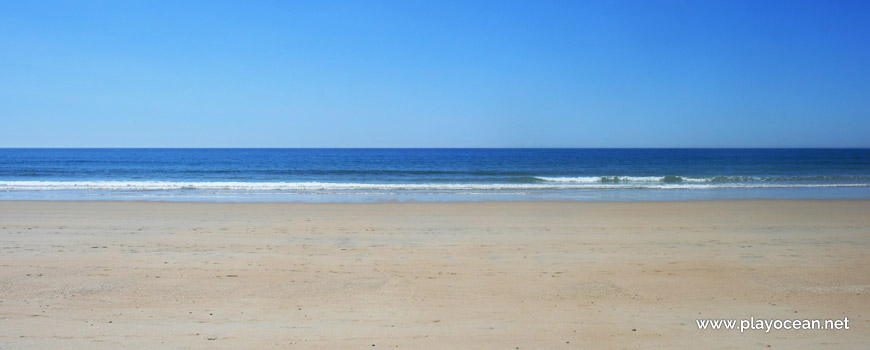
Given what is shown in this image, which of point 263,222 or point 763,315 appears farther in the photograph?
point 263,222

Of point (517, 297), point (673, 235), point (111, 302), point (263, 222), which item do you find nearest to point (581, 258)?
point (517, 297)

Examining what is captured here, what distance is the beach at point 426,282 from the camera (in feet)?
15.1

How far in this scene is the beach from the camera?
181 inches

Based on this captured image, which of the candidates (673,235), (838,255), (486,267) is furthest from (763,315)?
(673,235)

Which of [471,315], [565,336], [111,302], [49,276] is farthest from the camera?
[49,276]

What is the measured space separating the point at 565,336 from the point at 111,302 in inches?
187

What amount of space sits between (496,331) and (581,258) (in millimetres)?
3462

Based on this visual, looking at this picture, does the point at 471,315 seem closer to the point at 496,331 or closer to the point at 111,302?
the point at 496,331

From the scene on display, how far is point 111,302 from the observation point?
5.47 meters

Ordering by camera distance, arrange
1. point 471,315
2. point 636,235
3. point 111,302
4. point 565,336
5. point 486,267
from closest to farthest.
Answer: point 565,336, point 471,315, point 111,302, point 486,267, point 636,235

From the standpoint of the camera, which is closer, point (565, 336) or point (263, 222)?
point (565, 336)

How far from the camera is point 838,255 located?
8.00 meters

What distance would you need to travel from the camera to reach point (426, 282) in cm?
634

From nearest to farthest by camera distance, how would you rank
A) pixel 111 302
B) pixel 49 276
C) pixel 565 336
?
pixel 565 336 → pixel 111 302 → pixel 49 276
